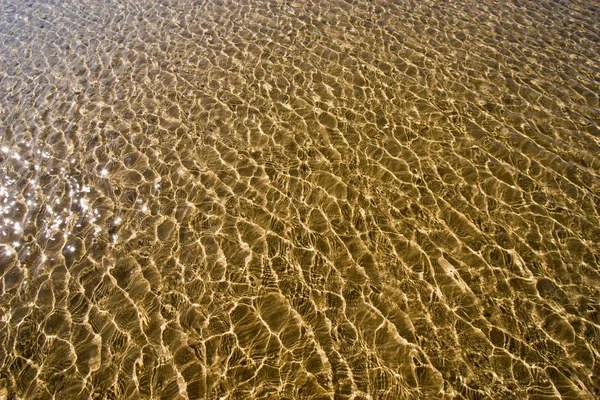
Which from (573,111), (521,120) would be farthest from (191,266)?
(573,111)

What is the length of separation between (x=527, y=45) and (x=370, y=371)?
28.0 ft

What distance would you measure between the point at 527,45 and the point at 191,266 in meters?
8.92

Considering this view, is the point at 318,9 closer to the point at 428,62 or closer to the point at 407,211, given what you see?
the point at 428,62

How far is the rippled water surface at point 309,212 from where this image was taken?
4672 millimetres

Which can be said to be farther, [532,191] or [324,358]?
[532,191]

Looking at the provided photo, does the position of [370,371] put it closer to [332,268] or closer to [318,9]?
[332,268]

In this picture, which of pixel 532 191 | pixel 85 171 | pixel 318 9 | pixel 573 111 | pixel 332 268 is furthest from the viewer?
pixel 318 9

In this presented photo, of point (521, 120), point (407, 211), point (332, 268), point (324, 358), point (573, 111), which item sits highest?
point (573, 111)

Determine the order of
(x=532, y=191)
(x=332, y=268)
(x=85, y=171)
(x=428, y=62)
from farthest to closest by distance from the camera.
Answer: (x=428, y=62)
(x=85, y=171)
(x=532, y=191)
(x=332, y=268)

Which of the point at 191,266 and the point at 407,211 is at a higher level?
the point at 407,211

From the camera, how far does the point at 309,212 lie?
622 centimetres

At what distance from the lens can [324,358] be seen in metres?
4.69

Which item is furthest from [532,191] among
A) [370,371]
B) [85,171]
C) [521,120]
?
[85,171]

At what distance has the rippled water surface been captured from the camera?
4.67 metres
